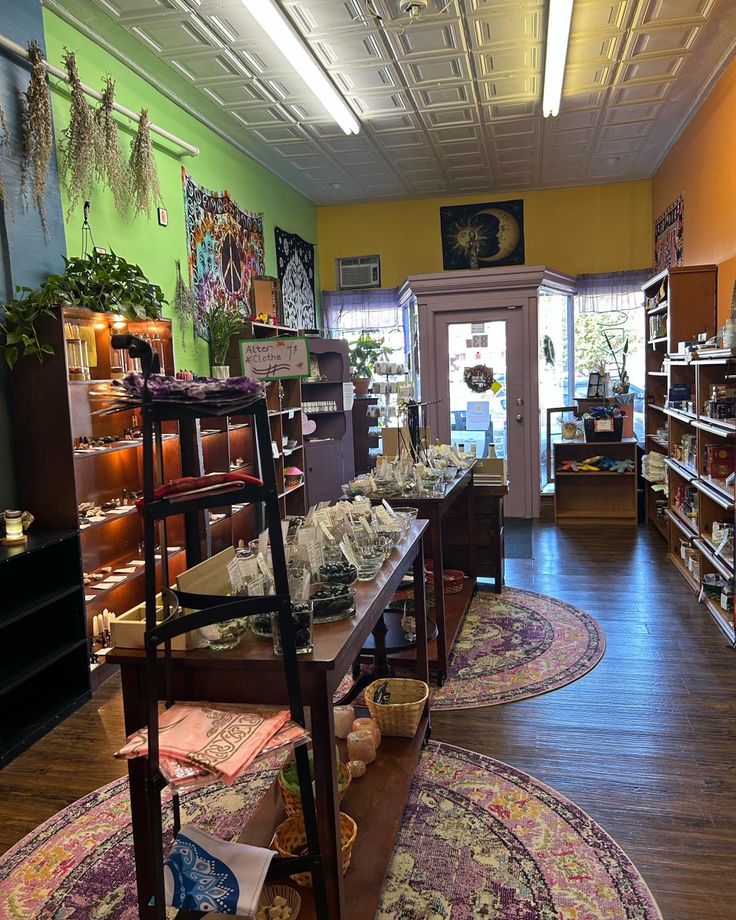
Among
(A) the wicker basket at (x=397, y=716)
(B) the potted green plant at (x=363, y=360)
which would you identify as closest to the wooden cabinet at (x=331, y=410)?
(B) the potted green plant at (x=363, y=360)

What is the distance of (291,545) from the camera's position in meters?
2.46

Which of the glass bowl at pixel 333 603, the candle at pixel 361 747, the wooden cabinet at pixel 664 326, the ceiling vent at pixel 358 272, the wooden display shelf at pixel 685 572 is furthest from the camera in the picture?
the ceiling vent at pixel 358 272

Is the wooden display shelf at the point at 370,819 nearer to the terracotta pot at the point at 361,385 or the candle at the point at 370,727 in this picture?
the candle at the point at 370,727

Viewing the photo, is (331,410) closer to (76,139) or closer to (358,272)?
(358,272)

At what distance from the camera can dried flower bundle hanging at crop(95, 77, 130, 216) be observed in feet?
14.2

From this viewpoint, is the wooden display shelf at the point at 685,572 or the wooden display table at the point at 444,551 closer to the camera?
the wooden display table at the point at 444,551

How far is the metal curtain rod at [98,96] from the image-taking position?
3741 mm

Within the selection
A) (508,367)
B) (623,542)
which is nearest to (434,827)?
(623,542)

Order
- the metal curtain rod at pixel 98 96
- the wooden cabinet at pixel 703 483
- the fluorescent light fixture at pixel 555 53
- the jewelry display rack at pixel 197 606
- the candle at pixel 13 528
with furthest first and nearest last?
the wooden cabinet at pixel 703 483, the fluorescent light fixture at pixel 555 53, the metal curtain rod at pixel 98 96, the candle at pixel 13 528, the jewelry display rack at pixel 197 606

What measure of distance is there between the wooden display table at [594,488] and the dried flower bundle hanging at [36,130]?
5.70m

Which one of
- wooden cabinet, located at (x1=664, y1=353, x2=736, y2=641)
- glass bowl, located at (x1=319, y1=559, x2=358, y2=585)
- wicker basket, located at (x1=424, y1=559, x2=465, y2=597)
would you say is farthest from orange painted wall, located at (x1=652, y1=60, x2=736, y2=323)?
glass bowl, located at (x1=319, y1=559, x2=358, y2=585)

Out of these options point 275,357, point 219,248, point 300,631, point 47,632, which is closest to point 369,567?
point 300,631

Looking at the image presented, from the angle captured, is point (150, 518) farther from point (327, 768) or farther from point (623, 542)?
point (623, 542)

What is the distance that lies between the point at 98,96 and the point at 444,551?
12.4ft
